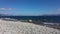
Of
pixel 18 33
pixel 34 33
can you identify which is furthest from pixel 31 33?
pixel 18 33

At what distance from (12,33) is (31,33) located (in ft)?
5.63

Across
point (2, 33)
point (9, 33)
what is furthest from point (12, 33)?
point (2, 33)

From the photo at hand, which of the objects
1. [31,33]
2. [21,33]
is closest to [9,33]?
[21,33]

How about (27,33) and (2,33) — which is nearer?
(2,33)

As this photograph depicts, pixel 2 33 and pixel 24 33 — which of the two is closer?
pixel 2 33

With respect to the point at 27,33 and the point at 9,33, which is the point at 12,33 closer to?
the point at 9,33

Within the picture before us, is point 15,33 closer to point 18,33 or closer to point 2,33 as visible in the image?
point 18,33

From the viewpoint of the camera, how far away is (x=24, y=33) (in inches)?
414

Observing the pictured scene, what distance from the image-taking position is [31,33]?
10617 millimetres

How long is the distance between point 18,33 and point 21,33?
0.27 m

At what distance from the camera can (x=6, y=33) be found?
10.0 meters

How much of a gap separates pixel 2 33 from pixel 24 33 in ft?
6.38

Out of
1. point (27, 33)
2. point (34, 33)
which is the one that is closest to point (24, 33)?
point (27, 33)

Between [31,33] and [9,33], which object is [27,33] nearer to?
[31,33]
